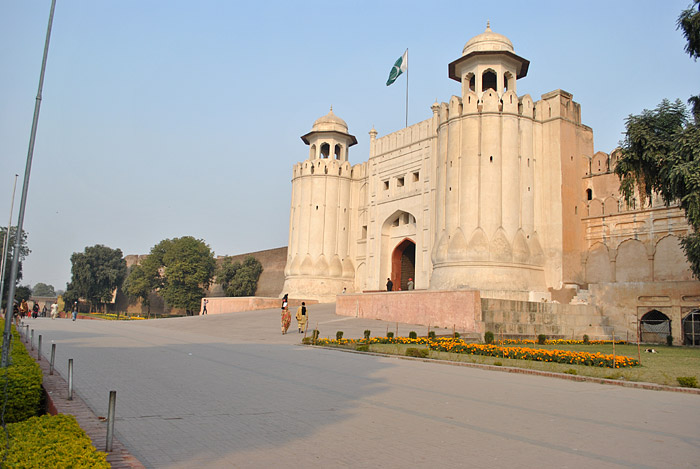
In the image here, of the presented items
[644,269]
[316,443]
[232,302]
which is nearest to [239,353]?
[316,443]

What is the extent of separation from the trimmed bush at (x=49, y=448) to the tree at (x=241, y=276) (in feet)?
120

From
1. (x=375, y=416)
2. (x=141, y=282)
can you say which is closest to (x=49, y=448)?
(x=375, y=416)

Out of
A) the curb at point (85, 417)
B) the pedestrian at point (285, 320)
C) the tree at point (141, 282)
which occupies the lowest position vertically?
the curb at point (85, 417)

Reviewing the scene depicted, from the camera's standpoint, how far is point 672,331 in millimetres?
17734

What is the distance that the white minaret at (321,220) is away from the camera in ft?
102

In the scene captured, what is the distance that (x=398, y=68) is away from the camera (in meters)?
29.3

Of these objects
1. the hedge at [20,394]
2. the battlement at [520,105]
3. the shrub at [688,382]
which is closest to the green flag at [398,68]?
the battlement at [520,105]

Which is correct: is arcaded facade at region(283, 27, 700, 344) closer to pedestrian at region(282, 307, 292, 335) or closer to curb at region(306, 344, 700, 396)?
pedestrian at region(282, 307, 292, 335)

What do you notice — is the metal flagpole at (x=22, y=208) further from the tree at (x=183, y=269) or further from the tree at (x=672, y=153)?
the tree at (x=183, y=269)

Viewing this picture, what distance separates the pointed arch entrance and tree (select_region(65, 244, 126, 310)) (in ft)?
107

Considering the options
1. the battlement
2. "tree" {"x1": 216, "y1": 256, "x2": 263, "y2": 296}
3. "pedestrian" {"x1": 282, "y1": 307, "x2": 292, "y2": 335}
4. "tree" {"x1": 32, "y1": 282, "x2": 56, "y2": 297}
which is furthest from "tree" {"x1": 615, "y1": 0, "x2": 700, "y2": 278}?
"tree" {"x1": 32, "y1": 282, "x2": 56, "y2": 297}

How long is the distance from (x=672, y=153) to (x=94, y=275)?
161ft

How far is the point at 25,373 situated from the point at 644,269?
2093cm

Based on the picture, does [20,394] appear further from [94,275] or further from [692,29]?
[94,275]
